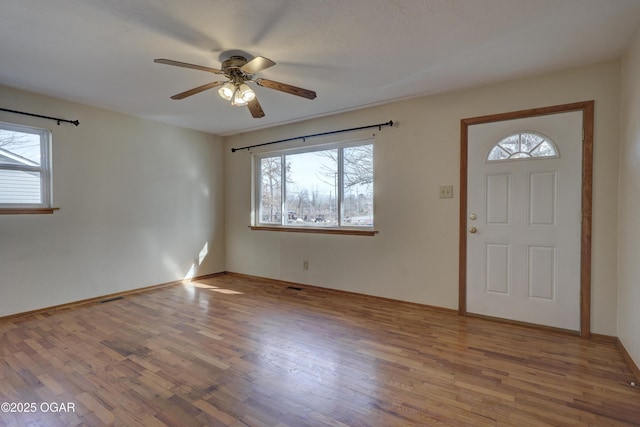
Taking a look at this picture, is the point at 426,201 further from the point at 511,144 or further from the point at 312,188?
the point at 312,188

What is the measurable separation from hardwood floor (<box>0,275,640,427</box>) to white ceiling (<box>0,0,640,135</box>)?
2.30 meters

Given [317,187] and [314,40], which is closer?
[314,40]

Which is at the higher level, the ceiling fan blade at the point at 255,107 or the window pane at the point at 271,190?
the ceiling fan blade at the point at 255,107

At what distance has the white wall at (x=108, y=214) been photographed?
330 centimetres

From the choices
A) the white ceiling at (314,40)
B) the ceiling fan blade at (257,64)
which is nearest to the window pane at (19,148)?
the white ceiling at (314,40)

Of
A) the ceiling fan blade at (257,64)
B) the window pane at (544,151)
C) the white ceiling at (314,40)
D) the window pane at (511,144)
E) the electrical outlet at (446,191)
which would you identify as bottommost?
the electrical outlet at (446,191)

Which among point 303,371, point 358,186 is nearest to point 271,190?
point 358,186

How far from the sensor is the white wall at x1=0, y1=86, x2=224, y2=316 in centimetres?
330

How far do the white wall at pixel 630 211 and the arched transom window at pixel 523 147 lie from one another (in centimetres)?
49

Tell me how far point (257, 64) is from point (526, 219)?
2.69m

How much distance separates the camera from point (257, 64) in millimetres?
2174

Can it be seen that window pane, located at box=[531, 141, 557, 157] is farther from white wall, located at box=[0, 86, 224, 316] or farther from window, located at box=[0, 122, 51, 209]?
window, located at box=[0, 122, 51, 209]

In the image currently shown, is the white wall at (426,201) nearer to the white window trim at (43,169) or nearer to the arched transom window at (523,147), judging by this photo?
the arched transom window at (523,147)

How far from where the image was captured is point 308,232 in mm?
4402
